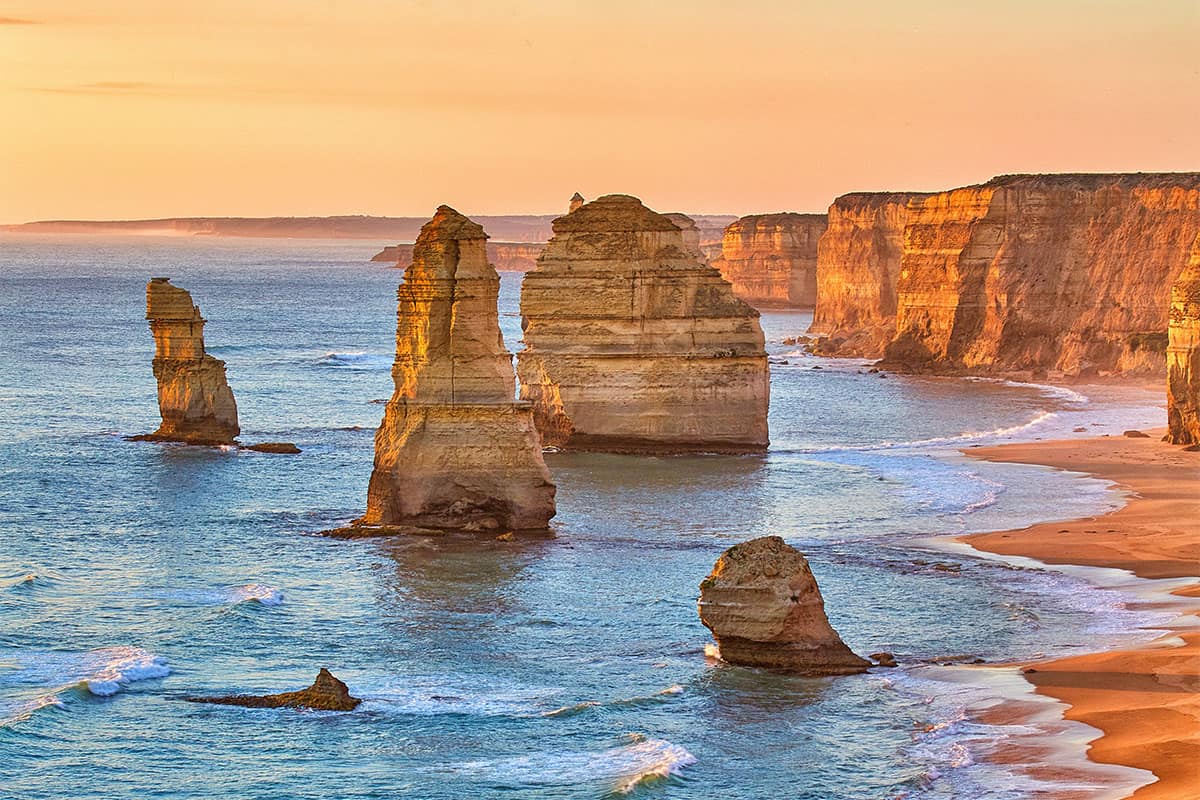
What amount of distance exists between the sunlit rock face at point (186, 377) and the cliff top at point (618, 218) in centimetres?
1139

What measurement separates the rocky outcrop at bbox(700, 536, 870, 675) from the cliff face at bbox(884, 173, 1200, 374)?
197 feet

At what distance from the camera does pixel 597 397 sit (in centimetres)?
5203

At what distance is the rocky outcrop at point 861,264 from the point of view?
117 metres

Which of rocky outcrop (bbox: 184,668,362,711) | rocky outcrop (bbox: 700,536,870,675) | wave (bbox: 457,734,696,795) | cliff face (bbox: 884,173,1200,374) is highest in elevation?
cliff face (bbox: 884,173,1200,374)

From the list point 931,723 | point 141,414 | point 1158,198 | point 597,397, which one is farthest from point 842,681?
point 1158,198

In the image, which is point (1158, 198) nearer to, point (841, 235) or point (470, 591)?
point (841, 235)

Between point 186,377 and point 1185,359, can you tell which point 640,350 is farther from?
point 1185,359

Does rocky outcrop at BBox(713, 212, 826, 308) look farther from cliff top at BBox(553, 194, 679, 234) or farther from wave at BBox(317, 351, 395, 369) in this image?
cliff top at BBox(553, 194, 679, 234)

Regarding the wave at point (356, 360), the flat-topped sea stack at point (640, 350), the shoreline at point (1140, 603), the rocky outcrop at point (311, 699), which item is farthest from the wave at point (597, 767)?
the wave at point (356, 360)

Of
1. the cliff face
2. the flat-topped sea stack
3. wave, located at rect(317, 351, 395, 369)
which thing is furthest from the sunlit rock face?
the cliff face

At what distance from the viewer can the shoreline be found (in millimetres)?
20953

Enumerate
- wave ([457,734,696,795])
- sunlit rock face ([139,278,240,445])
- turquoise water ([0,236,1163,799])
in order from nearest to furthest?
Answer: wave ([457,734,696,795]) → turquoise water ([0,236,1163,799]) → sunlit rock face ([139,278,240,445])

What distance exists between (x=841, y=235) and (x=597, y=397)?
75.8m

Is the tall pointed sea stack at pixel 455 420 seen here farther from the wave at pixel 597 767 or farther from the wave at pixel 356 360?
the wave at pixel 356 360
